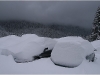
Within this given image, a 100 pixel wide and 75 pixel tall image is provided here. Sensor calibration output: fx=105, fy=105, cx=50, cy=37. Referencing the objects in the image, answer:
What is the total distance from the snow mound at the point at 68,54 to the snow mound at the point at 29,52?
1556 millimetres

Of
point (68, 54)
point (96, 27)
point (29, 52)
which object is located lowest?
point (96, 27)

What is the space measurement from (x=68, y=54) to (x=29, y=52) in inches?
119

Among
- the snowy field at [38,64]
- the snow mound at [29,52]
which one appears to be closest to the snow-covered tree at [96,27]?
the snowy field at [38,64]

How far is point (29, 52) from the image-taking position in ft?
26.0

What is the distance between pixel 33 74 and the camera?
5.40m

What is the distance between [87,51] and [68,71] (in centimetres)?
248

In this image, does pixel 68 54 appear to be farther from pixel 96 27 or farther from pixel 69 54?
pixel 96 27

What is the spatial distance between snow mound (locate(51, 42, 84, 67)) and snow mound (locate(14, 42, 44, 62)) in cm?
156

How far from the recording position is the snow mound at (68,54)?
21.0ft

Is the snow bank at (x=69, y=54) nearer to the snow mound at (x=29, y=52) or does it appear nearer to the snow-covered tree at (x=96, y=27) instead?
the snow mound at (x=29, y=52)

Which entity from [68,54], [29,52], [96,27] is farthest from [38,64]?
[96,27]

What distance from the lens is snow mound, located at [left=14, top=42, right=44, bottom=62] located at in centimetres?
764

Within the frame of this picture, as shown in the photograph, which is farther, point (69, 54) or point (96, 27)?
point (96, 27)

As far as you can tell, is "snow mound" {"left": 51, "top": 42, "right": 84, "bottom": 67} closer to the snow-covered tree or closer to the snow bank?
the snow bank
